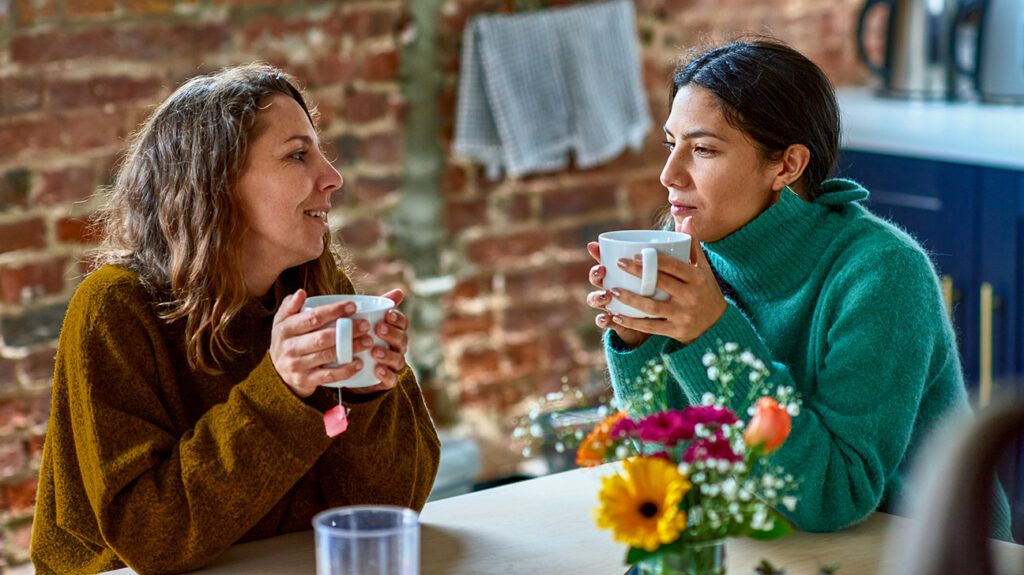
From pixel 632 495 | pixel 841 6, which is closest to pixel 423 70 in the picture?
pixel 841 6

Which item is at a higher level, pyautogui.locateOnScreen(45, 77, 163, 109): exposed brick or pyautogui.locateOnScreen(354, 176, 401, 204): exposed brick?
pyautogui.locateOnScreen(45, 77, 163, 109): exposed brick

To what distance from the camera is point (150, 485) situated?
4.31ft

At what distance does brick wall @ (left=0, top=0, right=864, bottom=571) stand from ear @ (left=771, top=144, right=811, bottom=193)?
1.25 m

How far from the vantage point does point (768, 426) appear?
3.26 ft

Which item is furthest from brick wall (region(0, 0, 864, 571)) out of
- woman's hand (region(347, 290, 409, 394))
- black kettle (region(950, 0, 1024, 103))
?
woman's hand (region(347, 290, 409, 394))

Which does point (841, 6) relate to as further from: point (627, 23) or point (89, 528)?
point (89, 528)

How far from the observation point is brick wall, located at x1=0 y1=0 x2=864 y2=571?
90.2 inches

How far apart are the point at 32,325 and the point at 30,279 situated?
82 millimetres

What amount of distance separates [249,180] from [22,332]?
1.00 meters

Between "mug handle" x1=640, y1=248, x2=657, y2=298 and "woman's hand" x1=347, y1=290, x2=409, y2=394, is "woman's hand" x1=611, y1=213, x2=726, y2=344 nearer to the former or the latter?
"mug handle" x1=640, y1=248, x2=657, y2=298

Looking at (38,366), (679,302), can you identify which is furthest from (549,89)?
(679,302)

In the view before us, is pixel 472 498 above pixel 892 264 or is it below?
below

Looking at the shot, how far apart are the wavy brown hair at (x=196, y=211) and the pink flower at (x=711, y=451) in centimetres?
63

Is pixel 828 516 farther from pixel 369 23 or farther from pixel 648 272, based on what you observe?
pixel 369 23
